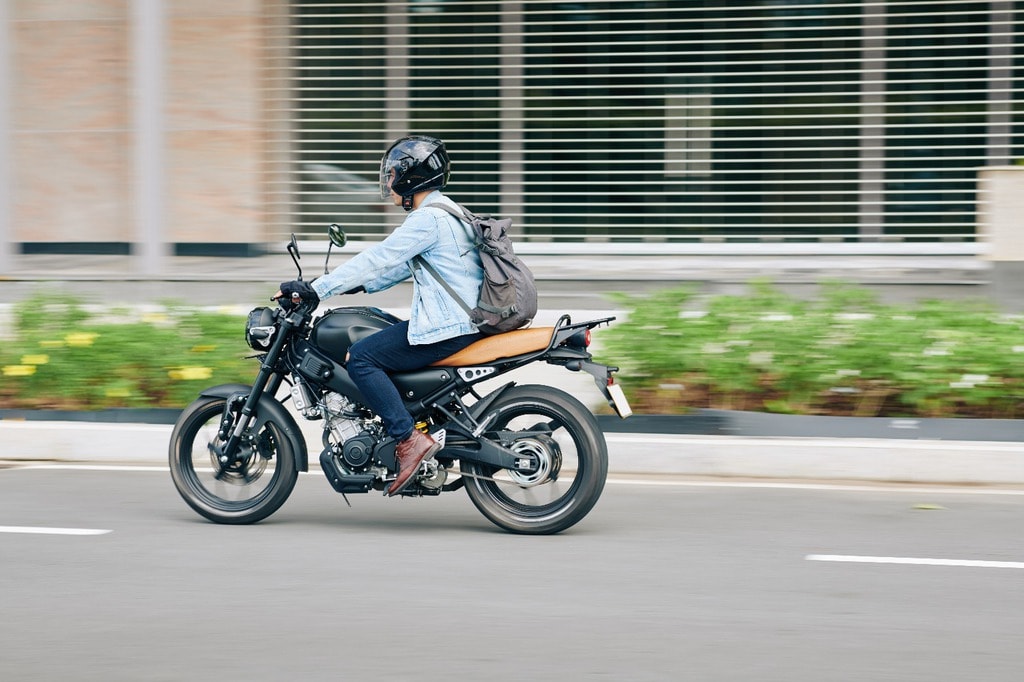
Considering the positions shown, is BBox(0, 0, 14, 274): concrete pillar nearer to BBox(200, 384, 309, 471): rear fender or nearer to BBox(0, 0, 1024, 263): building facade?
BBox(0, 0, 1024, 263): building facade

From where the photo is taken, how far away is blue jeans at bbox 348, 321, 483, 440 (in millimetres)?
6070

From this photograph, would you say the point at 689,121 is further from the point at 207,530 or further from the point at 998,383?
the point at 207,530

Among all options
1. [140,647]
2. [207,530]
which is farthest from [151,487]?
[140,647]

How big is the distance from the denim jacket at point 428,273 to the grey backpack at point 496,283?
35 millimetres

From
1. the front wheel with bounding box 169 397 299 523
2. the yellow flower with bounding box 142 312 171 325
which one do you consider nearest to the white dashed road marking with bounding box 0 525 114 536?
the front wheel with bounding box 169 397 299 523

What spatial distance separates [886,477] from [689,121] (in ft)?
22.4

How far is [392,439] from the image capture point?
6.15 metres

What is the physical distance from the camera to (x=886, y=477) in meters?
7.57

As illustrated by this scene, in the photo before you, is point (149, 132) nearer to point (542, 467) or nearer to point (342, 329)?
point (342, 329)

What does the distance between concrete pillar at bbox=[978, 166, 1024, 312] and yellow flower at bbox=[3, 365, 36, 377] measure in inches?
287

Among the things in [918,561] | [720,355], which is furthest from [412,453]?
[720,355]

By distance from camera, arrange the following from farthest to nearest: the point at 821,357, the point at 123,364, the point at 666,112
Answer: the point at 666,112
the point at 123,364
the point at 821,357

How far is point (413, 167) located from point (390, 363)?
894 mm

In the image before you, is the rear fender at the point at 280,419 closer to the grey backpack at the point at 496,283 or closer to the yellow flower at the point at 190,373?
the grey backpack at the point at 496,283
